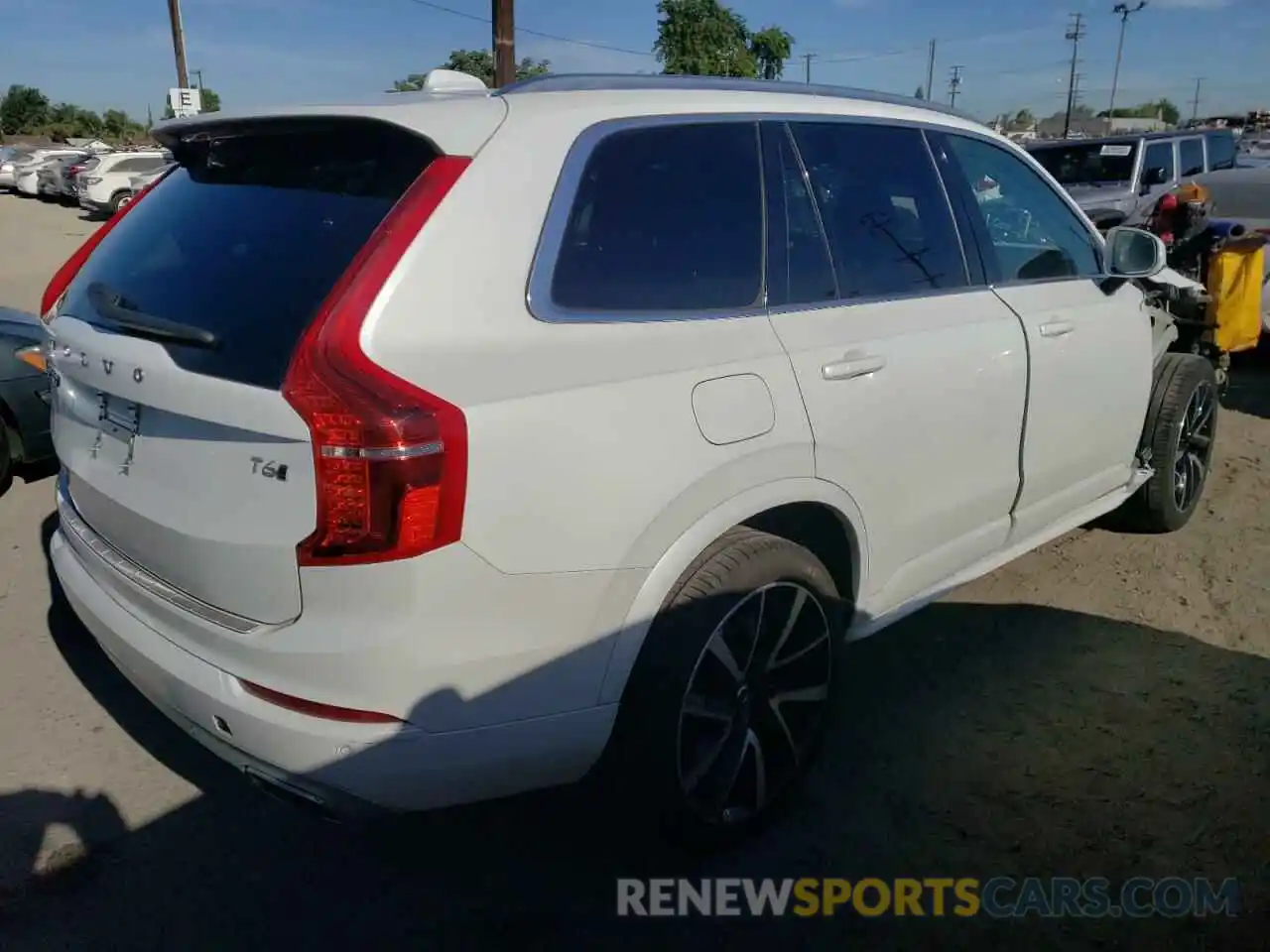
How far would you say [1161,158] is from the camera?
1471 cm

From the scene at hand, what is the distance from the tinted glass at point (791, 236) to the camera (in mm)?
2717

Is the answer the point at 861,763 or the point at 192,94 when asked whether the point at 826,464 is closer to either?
the point at 861,763

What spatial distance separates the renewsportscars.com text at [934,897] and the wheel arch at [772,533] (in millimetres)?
661

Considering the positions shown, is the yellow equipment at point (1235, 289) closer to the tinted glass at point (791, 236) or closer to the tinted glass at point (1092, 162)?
the tinted glass at point (791, 236)

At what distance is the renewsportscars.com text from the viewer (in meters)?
2.57

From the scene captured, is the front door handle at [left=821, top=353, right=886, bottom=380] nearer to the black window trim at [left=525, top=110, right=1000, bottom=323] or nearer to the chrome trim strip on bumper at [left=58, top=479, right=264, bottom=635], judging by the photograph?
the black window trim at [left=525, top=110, right=1000, bottom=323]

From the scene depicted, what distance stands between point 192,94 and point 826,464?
26.8 m

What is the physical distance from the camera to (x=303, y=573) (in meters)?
2.00

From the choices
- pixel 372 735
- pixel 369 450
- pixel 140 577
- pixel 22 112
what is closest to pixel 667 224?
pixel 369 450

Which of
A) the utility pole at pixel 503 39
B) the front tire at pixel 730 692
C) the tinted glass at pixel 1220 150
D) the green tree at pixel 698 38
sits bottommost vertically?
the front tire at pixel 730 692

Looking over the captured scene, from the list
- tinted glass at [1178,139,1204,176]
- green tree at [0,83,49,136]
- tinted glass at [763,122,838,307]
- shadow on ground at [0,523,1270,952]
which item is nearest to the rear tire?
shadow on ground at [0,523,1270,952]

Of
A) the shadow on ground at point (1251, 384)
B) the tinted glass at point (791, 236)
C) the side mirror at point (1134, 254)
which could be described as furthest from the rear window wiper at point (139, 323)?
the shadow on ground at point (1251, 384)

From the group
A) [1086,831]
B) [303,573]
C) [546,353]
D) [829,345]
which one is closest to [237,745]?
[303,573]

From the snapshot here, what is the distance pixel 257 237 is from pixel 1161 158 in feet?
51.0
